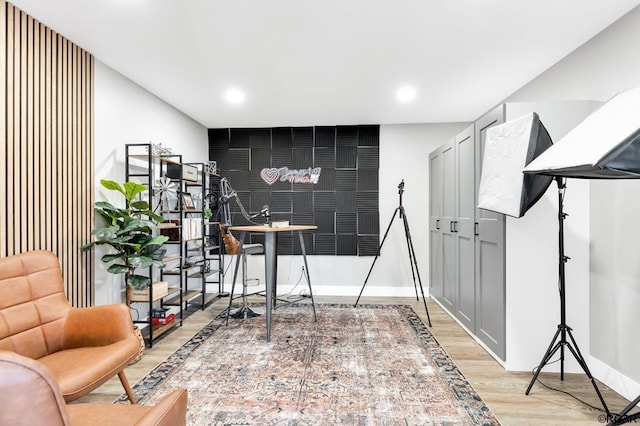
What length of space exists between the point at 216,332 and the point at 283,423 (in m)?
1.66

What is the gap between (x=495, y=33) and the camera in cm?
235

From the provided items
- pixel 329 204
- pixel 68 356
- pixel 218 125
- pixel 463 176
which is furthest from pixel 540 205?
pixel 218 125

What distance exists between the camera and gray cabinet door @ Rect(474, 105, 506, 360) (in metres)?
2.54

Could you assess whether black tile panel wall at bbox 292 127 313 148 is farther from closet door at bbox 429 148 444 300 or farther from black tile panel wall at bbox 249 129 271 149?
closet door at bbox 429 148 444 300

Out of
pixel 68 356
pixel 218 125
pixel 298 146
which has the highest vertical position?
pixel 218 125

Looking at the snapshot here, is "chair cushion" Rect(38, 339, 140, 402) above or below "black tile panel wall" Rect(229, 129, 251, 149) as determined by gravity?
below

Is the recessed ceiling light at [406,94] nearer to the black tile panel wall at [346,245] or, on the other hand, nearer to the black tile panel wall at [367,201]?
the black tile panel wall at [367,201]

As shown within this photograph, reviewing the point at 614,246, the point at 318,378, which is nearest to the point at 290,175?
the point at 318,378

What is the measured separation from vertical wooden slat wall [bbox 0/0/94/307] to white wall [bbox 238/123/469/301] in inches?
122

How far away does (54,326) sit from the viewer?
1.96 m

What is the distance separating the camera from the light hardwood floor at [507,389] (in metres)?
1.95

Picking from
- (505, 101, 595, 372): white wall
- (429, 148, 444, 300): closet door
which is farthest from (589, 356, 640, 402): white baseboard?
(429, 148, 444, 300): closet door

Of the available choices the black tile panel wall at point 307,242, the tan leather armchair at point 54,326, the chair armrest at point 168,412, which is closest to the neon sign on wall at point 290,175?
the black tile panel wall at point 307,242

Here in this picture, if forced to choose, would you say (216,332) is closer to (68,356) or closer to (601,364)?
(68,356)
